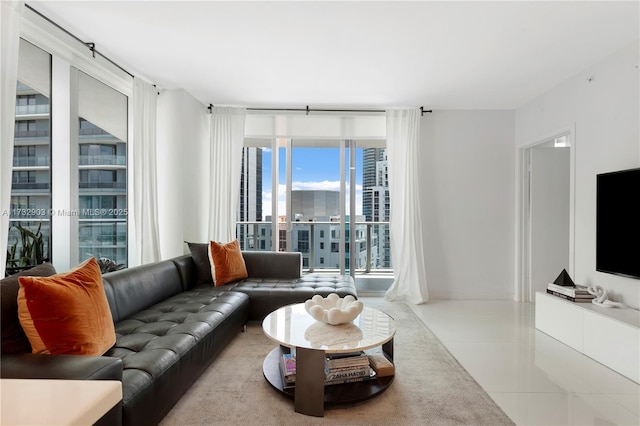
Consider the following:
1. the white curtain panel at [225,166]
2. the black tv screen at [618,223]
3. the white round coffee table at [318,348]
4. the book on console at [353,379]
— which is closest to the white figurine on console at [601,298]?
the black tv screen at [618,223]

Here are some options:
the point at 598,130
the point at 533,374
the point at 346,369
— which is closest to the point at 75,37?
the point at 346,369

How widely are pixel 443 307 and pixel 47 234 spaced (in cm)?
419

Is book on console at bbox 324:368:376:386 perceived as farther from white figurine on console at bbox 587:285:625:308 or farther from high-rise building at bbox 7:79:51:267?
high-rise building at bbox 7:79:51:267

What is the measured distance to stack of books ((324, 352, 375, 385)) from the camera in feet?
6.96

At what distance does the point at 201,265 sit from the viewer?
3.65 m

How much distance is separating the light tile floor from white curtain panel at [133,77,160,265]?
3.07 m

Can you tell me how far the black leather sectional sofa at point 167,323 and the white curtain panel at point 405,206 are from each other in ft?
3.37

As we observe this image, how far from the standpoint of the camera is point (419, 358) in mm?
2701

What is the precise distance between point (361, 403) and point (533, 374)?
1.37 meters

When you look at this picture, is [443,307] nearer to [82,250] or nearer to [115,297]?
[115,297]

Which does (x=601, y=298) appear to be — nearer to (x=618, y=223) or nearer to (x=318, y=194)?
(x=618, y=223)

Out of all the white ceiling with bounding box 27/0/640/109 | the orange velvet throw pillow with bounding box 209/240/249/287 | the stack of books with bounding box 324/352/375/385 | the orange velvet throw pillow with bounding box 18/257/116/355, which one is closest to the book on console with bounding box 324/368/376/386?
the stack of books with bounding box 324/352/375/385

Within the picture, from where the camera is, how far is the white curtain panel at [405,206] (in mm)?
4527

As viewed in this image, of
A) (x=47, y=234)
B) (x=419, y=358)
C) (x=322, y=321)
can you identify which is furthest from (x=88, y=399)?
(x=47, y=234)
